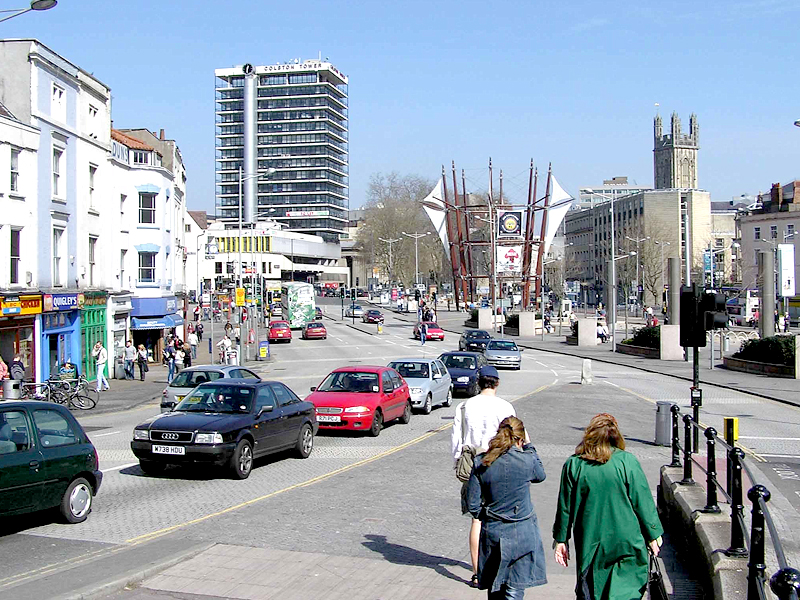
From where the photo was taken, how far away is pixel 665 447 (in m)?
18.2

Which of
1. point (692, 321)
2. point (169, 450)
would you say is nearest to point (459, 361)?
point (692, 321)

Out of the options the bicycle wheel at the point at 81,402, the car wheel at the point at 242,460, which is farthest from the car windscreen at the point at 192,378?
the car wheel at the point at 242,460

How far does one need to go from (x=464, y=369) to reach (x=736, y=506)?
22762 millimetres

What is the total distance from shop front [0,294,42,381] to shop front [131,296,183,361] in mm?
11254

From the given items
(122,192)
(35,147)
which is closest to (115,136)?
(122,192)

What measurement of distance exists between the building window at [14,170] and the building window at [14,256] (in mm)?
1479

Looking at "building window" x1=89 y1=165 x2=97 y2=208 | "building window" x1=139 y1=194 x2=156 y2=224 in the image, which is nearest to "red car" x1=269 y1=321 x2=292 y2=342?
"building window" x1=139 y1=194 x2=156 y2=224

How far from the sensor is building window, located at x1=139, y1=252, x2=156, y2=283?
42.7 metres

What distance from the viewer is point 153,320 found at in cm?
4312

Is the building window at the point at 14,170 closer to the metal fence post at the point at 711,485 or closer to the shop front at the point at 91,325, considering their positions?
the shop front at the point at 91,325

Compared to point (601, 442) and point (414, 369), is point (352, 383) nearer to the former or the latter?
point (414, 369)

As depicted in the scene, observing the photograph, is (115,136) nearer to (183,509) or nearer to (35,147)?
(35,147)

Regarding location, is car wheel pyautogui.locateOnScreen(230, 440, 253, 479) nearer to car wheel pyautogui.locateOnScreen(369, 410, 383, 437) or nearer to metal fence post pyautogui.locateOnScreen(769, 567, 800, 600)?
car wheel pyautogui.locateOnScreen(369, 410, 383, 437)

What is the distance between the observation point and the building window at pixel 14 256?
96.9 ft
